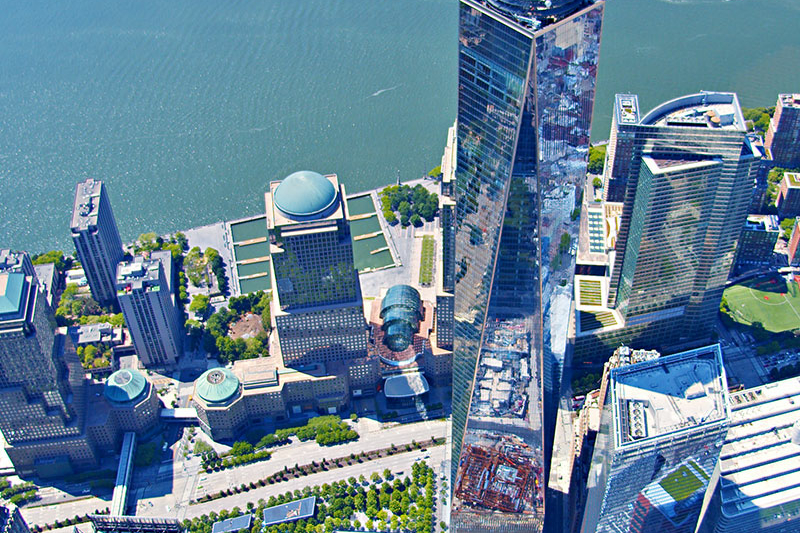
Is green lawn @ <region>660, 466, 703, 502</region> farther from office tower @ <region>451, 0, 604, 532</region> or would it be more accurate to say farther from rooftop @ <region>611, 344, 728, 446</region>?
office tower @ <region>451, 0, 604, 532</region>

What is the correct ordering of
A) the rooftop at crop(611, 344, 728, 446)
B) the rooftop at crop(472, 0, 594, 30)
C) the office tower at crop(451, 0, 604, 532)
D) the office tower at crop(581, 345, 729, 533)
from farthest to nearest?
1. the rooftop at crop(611, 344, 728, 446)
2. the office tower at crop(581, 345, 729, 533)
3. the office tower at crop(451, 0, 604, 532)
4. the rooftop at crop(472, 0, 594, 30)

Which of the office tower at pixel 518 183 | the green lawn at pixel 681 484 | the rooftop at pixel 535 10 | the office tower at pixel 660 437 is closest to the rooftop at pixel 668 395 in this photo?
the office tower at pixel 660 437

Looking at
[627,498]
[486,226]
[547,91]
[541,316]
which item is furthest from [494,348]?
[547,91]

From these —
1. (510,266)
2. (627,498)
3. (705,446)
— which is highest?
(510,266)

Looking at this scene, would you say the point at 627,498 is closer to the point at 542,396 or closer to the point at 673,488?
the point at 673,488

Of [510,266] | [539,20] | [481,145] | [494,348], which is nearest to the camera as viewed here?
[539,20]

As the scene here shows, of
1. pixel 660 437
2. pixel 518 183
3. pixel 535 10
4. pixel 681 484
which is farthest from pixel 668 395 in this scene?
pixel 535 10

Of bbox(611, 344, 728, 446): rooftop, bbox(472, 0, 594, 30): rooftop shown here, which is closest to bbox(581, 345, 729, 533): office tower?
bbox(611, 344, 728, 446): rooftop
